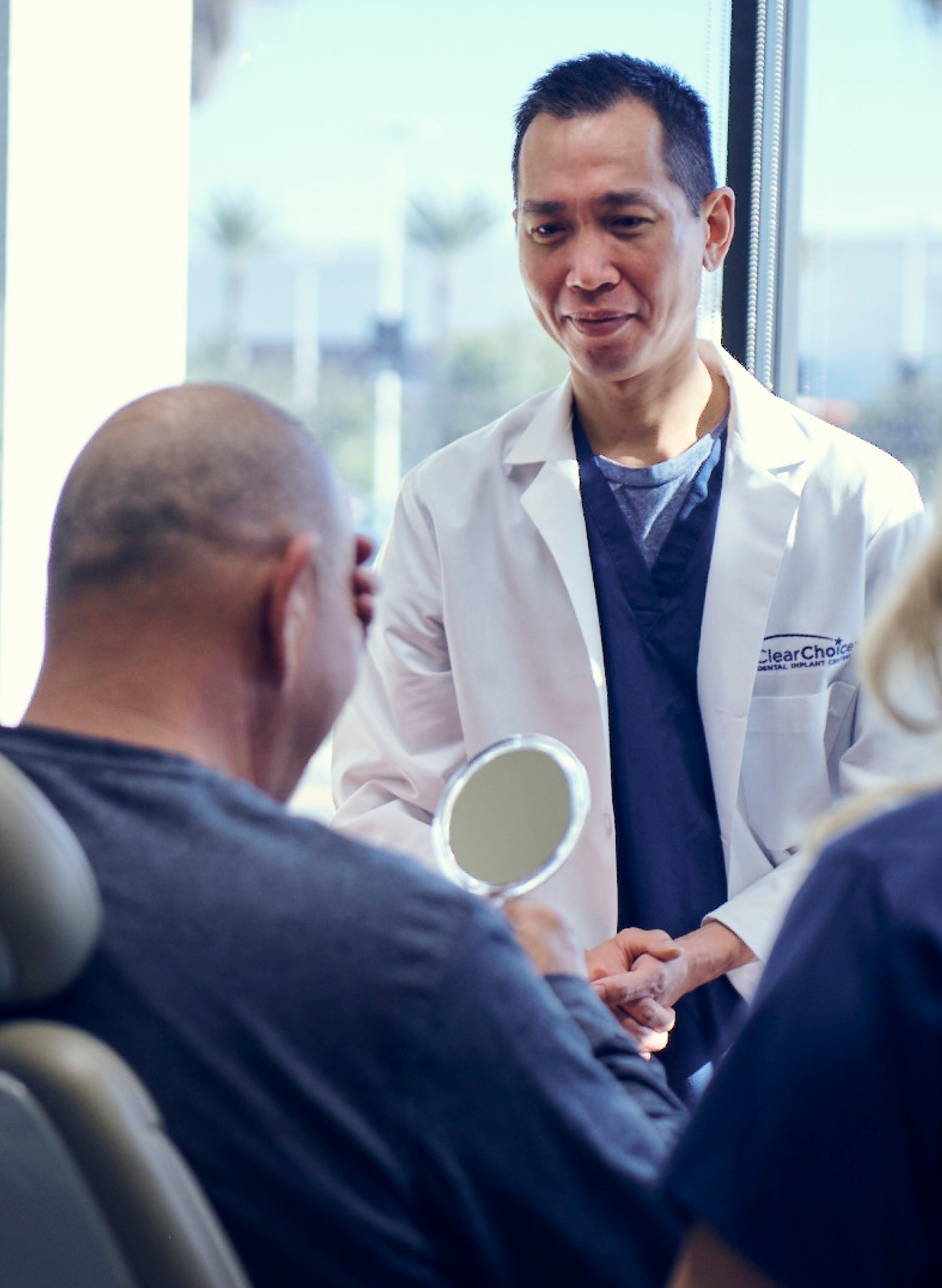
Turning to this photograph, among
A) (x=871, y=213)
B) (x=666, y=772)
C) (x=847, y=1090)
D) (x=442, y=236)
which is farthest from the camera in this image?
(x=442, y=236)

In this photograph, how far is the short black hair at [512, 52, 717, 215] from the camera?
5.62ft

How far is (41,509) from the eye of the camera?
8.32 feet

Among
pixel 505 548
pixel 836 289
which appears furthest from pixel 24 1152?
pixel 836 289

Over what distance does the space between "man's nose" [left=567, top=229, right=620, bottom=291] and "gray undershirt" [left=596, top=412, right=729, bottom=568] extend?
0.23m

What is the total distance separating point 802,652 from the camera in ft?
5.62

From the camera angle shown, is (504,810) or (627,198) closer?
(504,810)

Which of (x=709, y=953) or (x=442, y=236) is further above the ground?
(x=442, y=236)

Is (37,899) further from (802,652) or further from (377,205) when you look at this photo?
(377,205)

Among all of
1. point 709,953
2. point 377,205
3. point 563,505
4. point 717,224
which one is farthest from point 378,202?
point 709,953

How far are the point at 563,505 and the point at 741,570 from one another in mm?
227

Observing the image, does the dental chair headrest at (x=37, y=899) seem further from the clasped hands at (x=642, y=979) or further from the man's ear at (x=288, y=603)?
the clasped hands at (x=642, y=979)

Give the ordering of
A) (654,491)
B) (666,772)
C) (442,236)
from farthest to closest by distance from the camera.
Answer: (442,236), (654,491), (666,772)

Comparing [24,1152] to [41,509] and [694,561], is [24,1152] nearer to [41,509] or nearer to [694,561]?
[694,561]

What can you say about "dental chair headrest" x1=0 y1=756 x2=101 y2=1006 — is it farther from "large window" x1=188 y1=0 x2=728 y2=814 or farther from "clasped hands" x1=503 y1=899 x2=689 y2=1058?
"clasped hands" x1=503 y1=899 x2=689 y2=1058
